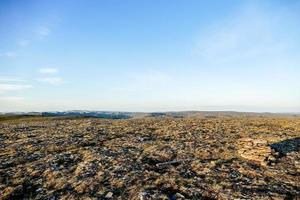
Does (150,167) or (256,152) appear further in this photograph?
(256,152)

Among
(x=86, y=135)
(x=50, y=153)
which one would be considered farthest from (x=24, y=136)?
(x=50, y=153)

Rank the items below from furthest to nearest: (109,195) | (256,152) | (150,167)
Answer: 1. (256,152)
2. (150,167)
3. (109,195)

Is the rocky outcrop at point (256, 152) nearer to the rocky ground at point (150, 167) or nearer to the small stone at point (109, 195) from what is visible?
the rocky ground at point (150, 167)

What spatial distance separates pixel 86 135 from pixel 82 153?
7365mm

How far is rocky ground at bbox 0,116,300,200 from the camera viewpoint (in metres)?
14.4

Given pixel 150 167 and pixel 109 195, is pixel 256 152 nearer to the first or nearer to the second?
pixel 150 167

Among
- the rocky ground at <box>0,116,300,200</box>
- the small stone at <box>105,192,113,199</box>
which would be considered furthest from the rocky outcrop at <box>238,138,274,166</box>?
the small stone at <box>105,192,113,199</box>

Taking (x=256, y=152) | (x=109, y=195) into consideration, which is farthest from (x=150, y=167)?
(x=256, y=152)

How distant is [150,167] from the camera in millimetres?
17953

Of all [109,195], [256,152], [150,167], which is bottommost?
[109,195]

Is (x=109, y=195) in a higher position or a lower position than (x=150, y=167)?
lower

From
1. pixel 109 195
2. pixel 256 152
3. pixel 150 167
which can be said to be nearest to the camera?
pixel 109 195

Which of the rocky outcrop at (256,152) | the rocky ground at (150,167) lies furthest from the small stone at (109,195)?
the rocky outcrop at (256,152)

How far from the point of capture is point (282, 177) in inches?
650
